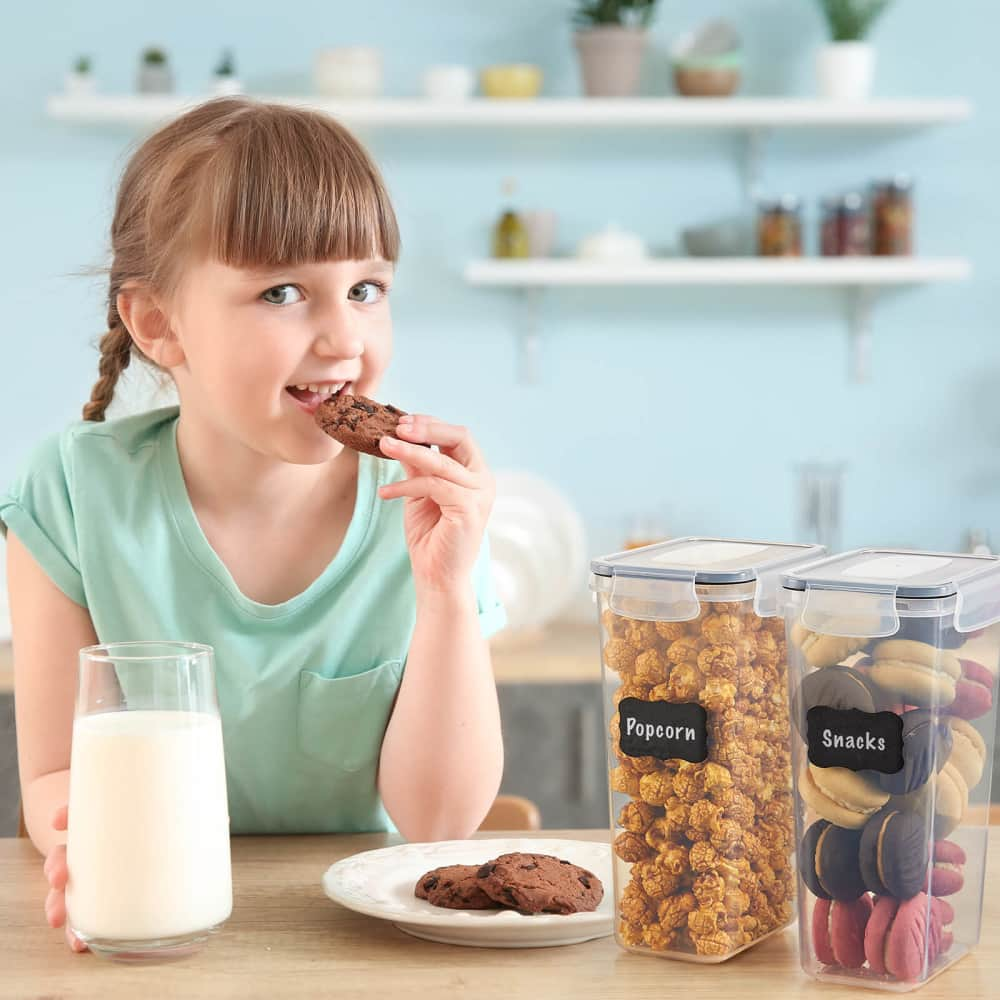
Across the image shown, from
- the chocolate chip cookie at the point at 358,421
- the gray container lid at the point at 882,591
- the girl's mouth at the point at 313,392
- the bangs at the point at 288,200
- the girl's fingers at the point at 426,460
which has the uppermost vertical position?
the bangs at the point at 288,200

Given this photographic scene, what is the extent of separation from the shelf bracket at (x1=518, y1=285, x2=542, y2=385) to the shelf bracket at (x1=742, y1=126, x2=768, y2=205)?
49 cm

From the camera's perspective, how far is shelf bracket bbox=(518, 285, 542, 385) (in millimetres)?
3121

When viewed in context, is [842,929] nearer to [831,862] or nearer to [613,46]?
[831,862]

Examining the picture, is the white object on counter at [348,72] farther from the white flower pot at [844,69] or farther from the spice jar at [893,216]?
the spice jar at [893,216]

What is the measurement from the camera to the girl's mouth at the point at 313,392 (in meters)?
1.19

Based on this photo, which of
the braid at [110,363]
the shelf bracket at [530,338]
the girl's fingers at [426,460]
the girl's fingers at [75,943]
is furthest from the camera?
the shelf bracket at [530,338]

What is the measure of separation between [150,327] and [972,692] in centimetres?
81

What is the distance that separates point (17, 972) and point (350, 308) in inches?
21.9

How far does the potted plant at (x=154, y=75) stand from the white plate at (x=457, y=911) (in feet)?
7.41

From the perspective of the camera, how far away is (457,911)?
0.92 metres

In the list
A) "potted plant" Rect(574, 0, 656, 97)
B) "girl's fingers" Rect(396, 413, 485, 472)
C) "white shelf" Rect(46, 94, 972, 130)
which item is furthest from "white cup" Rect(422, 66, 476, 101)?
"girl's fingers" Rect(396, 413, 485, 472)

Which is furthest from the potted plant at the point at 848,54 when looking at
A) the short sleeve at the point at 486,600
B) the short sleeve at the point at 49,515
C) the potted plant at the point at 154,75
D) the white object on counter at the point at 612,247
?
the short sleeve at the point at 49,515

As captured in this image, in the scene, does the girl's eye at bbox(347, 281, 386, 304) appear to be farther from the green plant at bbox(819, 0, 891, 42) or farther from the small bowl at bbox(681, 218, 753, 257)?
the green plant at bbox(819, 0, 891, 42)

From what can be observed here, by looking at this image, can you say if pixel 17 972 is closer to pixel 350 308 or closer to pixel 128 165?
pixel 350 308
